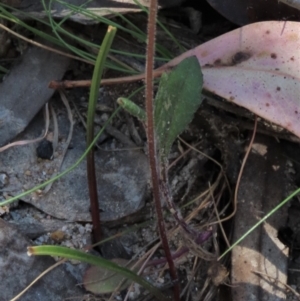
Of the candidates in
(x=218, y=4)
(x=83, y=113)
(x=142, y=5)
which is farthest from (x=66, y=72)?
(x=218, y=4)

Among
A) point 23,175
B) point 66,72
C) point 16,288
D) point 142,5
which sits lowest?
point 16,288

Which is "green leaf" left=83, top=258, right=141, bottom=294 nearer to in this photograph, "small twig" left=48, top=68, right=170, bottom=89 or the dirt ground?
the dirt ground

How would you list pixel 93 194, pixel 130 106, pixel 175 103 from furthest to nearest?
pixel 93 194 → pixel 175 103 → pixel 130 106

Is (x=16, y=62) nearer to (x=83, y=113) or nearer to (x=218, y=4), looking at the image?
(x=83, y=113)

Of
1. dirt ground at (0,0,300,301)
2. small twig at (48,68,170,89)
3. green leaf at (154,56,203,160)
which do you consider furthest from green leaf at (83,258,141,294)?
small twig at (48,68,170,89)

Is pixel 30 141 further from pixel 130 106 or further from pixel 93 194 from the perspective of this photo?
pixel 130 106

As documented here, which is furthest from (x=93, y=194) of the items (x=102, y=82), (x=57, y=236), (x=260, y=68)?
(x=260, y=68)
